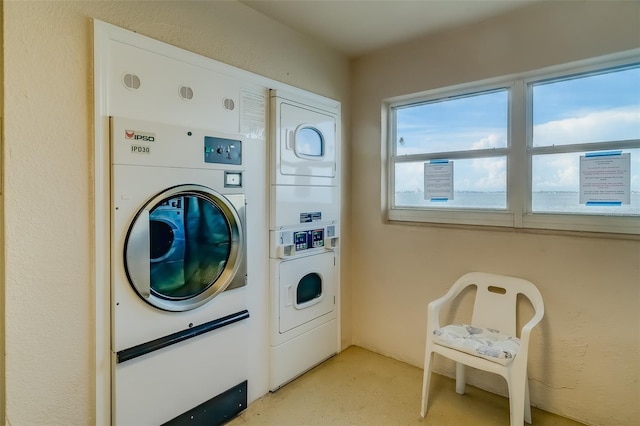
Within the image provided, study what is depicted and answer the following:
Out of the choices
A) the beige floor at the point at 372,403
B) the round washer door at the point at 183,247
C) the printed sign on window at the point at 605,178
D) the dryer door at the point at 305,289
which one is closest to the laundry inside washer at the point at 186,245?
the round washer door at the point at 183,247

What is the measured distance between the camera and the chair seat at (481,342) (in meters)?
1.77

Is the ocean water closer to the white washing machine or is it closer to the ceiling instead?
the ceiling

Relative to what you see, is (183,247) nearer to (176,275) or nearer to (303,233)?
(176,275)

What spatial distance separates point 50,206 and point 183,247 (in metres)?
0.59

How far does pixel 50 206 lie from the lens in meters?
1.39

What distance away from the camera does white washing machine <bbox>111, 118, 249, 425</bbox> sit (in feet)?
5.04

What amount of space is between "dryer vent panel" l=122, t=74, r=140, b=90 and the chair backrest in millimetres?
2223

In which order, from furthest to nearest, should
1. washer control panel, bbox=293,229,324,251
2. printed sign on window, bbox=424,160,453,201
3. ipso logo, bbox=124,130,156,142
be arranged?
1. printed sign on window, bbox=424,160,453,201
2. washer control panel, bbox=293,229,324,251
3. ipso logo, bbox=124,130,156,142

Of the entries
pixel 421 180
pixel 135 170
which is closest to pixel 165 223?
pixel 135 170

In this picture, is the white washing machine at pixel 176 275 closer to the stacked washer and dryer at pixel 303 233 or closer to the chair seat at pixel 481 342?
the stacked washer and dryer at pixel 303 233

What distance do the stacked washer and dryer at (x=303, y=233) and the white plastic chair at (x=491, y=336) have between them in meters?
0.85

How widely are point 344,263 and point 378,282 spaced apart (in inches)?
12.9

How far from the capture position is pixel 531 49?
209 centimetres

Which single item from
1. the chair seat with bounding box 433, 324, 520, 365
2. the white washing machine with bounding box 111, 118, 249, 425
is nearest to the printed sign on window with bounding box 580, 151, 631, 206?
the chair seat with bounding box 433, 324, 520, 365
